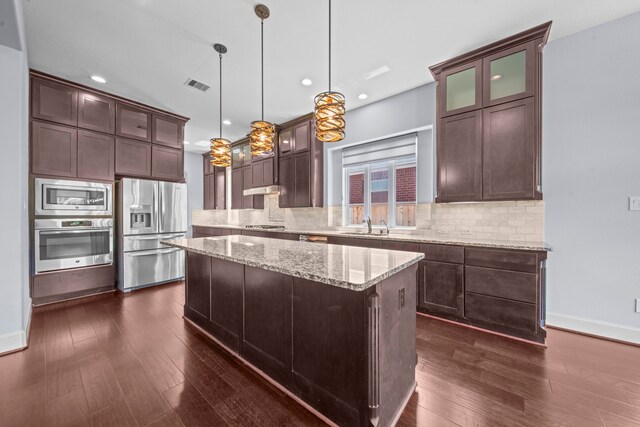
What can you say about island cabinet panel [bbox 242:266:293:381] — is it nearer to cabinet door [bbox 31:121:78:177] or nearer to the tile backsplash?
the tile backsplash

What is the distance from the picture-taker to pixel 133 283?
13.2 feet

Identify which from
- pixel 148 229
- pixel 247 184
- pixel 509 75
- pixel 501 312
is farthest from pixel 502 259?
pixel 247 184

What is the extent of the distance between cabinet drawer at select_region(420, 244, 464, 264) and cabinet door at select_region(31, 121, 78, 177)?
4.88m

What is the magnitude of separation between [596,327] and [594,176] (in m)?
1.48

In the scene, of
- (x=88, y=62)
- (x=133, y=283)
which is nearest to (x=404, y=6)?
(x=88, y=62)

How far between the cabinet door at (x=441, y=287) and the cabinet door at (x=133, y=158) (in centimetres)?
460

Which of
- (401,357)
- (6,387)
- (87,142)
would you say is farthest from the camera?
(87,142)

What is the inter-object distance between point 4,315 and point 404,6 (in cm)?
446

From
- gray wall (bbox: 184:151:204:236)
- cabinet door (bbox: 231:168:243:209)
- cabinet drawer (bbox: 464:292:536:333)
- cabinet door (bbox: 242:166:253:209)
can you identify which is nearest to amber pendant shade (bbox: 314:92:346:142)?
cabinet drawer (bbox: 464:292:536:333)

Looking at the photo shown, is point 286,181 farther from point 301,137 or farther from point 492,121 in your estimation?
point 492,121

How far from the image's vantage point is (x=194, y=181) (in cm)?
766

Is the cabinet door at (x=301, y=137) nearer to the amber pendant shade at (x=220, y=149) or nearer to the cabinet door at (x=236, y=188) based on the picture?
the cabinet door at (x=236, y=188)

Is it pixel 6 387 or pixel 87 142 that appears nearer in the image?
pixel 6 387

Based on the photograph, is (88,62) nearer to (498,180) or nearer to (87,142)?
(87,142)
